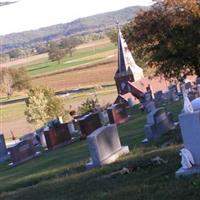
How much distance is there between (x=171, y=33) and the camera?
23031mm

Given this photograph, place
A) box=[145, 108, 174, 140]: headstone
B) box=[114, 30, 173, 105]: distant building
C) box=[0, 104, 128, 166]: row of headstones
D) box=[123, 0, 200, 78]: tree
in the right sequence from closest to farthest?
box=[145, 108, 174, 140]: headstone < box=[123, 0, 200, 78]: tree < box=[0, 104, 128, 166]: row of headstones < box=[114, 30, 173, 105]: distant building

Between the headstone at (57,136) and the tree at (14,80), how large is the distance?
88253 millimetres

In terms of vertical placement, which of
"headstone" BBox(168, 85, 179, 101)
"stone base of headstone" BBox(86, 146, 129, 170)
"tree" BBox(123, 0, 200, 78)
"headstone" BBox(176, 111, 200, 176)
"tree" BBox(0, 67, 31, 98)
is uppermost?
"tree" BBox(123, 0, 200, 78)

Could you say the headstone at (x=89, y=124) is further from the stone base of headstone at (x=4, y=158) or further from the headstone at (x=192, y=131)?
the headstone at (x=192, y=131)

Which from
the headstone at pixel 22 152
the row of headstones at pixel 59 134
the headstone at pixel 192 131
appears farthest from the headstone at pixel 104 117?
the headstone at pixel 192 131

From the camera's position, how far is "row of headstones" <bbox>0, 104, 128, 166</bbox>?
2425 cm

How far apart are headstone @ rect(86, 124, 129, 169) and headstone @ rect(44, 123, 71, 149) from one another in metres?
11.9

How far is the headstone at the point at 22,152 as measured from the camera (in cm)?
2403

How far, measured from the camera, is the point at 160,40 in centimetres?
2355

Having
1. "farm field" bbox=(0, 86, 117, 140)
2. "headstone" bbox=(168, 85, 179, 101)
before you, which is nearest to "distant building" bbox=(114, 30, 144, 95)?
"farm field" bbox=(0, 86, 117, 140)

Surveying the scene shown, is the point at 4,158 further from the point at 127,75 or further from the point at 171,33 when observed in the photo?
the point at 127,75

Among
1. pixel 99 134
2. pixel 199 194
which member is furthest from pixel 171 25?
pixel 199 194

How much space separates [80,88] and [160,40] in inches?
2943

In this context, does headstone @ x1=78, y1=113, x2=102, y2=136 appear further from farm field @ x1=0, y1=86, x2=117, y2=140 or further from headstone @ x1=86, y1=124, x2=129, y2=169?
farm field @ x1=0, y1=86, x2=117, y2=140
